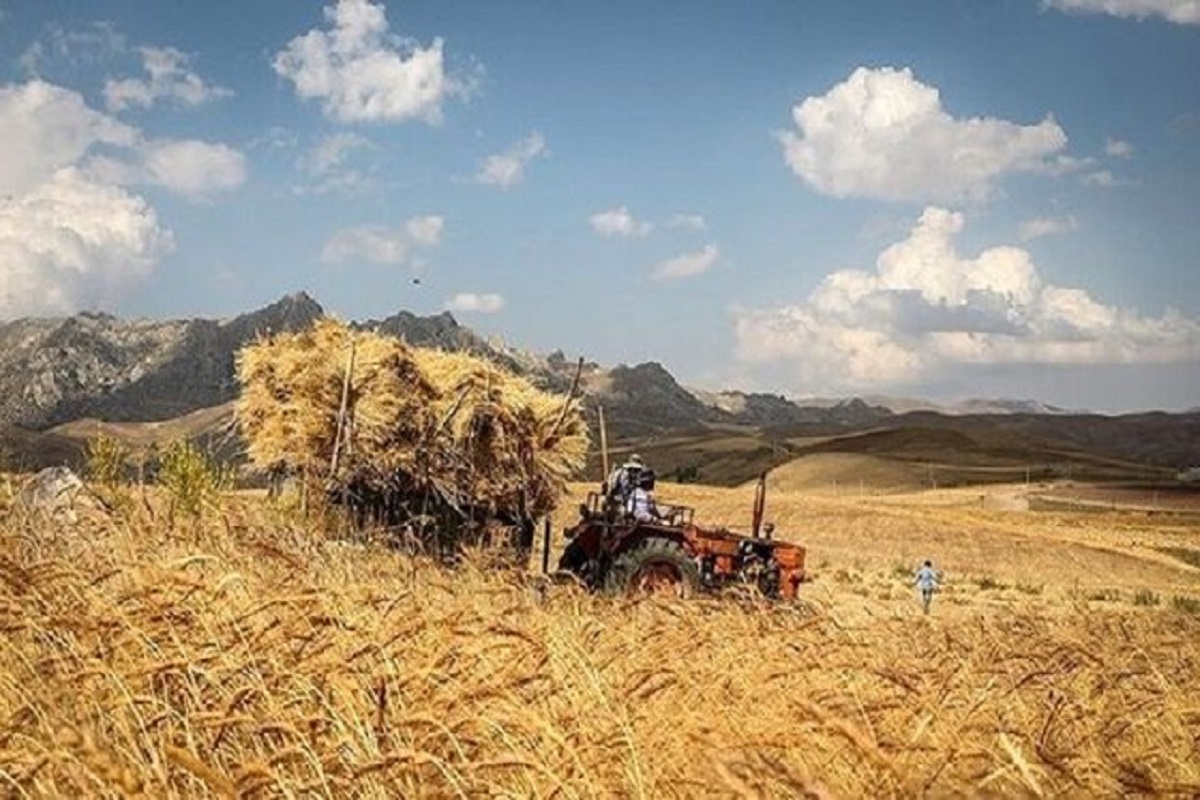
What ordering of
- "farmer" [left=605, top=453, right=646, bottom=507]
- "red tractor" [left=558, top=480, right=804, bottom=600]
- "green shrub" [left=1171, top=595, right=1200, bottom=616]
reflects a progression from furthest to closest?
"green shrub" [left=1171, top=595, right=1200, bottom=616]
"farmer" [left=605, top=453, right=646, bottom=507]
"red tractor" [left=558, top=480, right=804, bottom=600]

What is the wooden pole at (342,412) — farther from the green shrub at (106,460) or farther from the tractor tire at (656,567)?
the tractor tire at (656,567)

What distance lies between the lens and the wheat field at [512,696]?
8.46ft

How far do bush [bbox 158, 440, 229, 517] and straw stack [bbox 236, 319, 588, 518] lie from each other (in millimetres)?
949

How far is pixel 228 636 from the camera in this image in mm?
4016

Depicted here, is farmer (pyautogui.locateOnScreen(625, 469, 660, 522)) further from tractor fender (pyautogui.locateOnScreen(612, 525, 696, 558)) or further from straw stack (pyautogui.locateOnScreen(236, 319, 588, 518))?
straw stack (pyautogui.locateOnScreen(236, 319, 588, 518))

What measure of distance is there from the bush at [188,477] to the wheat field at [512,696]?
16.4 feet

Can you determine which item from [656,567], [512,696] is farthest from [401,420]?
[512,696]

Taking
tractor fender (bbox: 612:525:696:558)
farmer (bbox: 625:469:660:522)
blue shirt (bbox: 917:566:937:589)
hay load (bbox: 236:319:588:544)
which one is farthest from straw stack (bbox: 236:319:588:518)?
blue shirt (bbox: 917:566:937:589)

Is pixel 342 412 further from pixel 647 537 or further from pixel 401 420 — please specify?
pixel 647 537

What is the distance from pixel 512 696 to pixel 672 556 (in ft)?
34.7

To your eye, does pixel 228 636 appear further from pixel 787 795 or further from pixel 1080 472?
pixel 1080 472

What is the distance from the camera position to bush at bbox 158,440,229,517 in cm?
1237

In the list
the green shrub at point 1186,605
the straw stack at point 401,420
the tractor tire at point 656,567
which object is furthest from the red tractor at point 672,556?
the green shrub at point 1186,605

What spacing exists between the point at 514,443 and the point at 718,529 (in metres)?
A: 3.36
